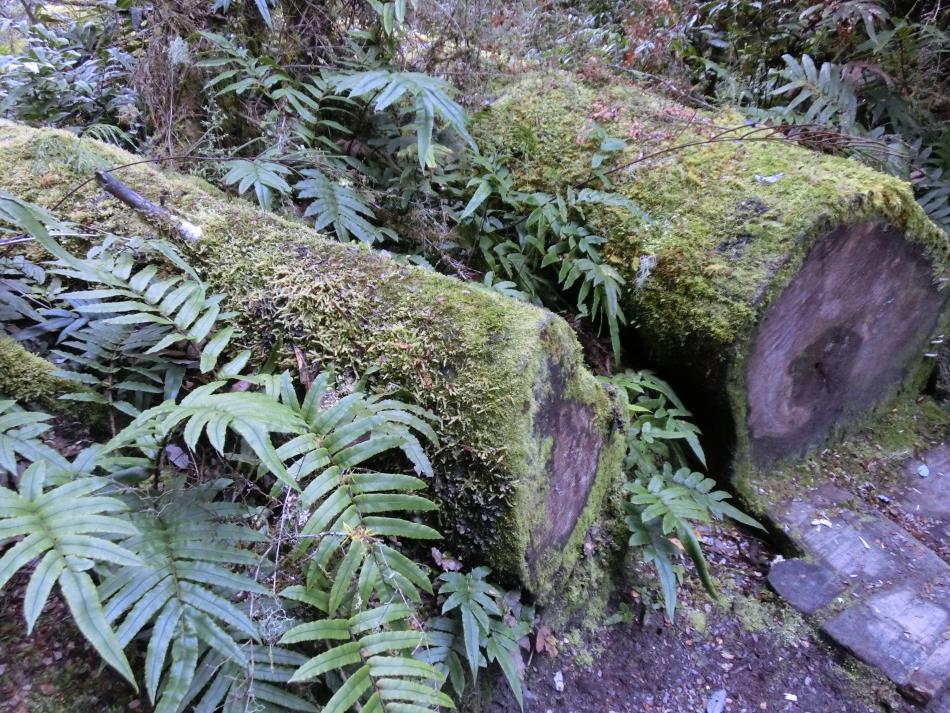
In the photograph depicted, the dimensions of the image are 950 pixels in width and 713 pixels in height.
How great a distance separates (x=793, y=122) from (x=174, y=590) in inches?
173

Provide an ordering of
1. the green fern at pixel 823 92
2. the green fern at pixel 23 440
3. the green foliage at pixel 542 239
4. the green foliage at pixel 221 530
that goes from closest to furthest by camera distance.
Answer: the green foliage at pixel 221 530, the green fern at pixel 23 440, the green foliage at pixel 542 239, the green fern at pixel 823 92

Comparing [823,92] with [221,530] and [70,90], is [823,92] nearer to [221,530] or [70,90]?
[221,530]

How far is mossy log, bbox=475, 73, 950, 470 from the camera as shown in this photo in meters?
2.99

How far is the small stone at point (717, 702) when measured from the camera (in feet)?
8.04

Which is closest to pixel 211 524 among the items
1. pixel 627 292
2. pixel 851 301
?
pixel 627 292

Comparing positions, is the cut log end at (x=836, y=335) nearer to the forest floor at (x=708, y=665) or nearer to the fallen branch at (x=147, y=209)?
the forest floor at (x=708, y=665)

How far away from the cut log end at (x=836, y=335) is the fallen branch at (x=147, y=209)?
8.86 ft

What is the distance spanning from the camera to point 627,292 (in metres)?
3.33

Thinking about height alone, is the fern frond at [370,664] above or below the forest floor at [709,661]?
above

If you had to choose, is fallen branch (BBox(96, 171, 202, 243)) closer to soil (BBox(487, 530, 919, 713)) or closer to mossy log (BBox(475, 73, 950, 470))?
mossy log (BBox(475, 73, 950, 470))

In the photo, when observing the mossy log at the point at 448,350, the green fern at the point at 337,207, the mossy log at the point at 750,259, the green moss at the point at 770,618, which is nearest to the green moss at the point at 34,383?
the mossy log at the point at 448,350

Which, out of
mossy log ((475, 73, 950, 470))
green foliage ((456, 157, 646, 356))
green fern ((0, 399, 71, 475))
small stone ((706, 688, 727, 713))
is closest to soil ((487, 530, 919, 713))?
small stone ((706, 688, 727, 713))

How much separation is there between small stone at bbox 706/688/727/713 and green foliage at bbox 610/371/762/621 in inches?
12.9

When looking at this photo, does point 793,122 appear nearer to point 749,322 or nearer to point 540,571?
point 749,322
